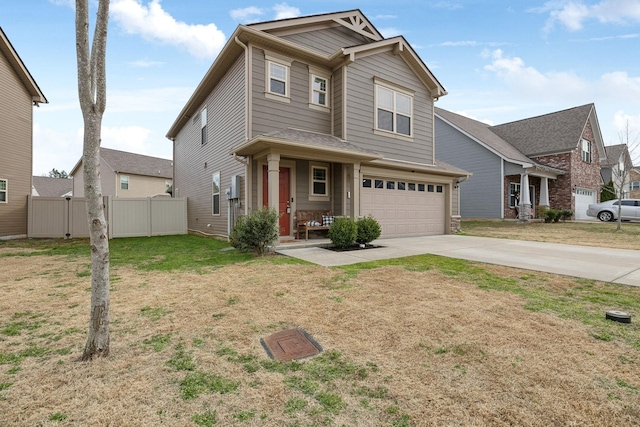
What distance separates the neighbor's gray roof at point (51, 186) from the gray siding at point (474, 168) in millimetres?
40810

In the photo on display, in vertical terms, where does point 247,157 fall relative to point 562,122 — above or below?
below

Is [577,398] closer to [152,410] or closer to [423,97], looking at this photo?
[152,410]

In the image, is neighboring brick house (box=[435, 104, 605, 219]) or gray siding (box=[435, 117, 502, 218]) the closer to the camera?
neighboring brick house (box=[435, 104, 605, 219])

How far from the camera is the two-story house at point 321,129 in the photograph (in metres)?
8.90

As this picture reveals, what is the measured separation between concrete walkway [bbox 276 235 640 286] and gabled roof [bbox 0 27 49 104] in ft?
43.2

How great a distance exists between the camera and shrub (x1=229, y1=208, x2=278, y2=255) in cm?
725

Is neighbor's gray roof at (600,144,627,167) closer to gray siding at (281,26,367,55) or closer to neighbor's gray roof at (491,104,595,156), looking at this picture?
neighbor's gray roof at (491,104,595,156)

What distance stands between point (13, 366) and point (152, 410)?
1491mm

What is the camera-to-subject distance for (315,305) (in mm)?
3828

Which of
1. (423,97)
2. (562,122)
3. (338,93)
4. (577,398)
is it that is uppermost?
(562,122)

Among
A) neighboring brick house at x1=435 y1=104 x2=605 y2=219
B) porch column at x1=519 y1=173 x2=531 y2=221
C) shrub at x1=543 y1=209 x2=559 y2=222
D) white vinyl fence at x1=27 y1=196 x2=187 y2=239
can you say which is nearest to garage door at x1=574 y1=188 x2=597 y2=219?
neighboring brick house at x1=435 y1=104 x2=605 y2=219

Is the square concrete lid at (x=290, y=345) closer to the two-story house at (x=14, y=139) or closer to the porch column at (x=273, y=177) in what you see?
the porch column at (x=273, y=177)

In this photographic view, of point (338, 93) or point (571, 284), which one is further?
point (338, 93)

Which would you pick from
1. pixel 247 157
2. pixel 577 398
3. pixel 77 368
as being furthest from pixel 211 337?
pixel 247 157
